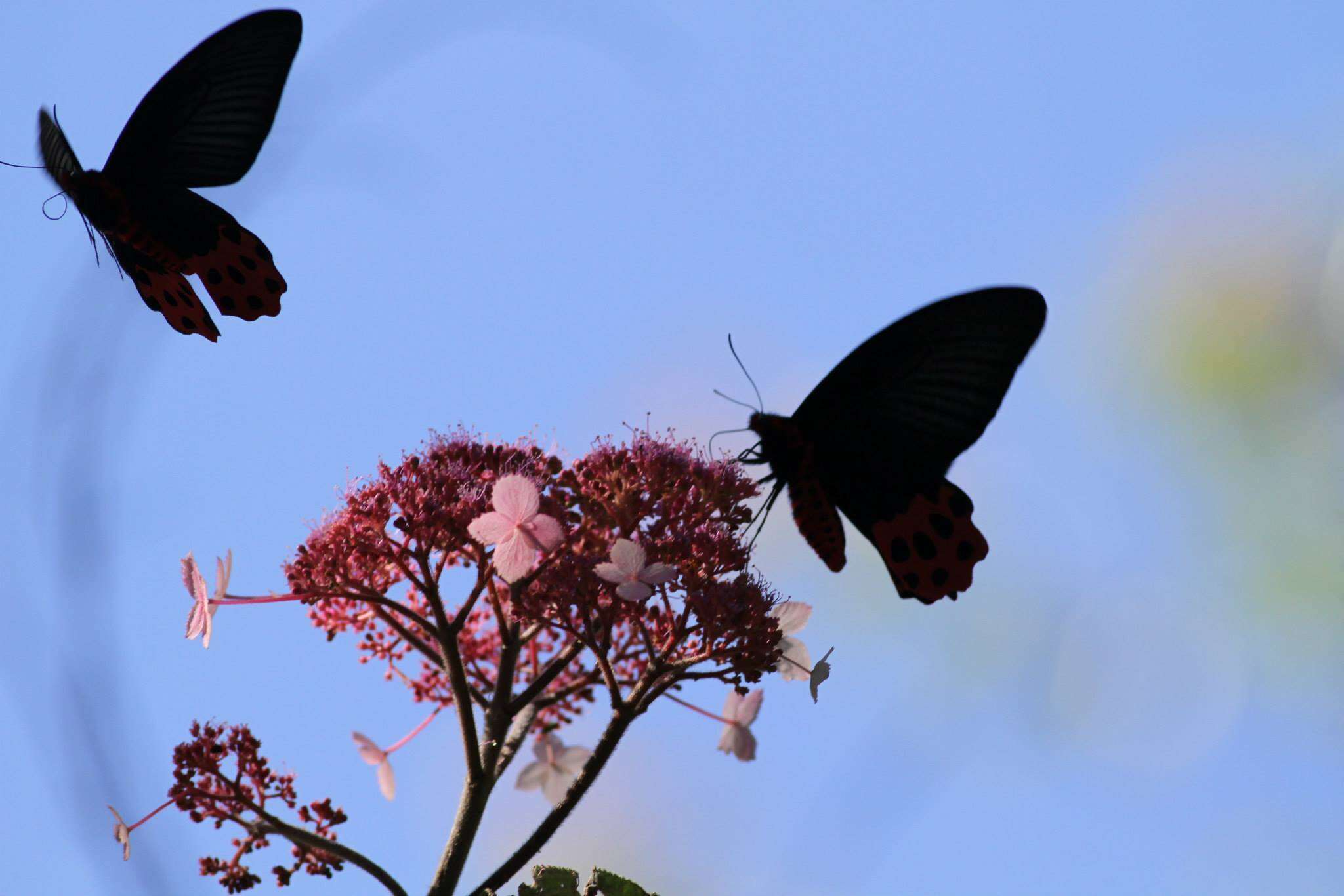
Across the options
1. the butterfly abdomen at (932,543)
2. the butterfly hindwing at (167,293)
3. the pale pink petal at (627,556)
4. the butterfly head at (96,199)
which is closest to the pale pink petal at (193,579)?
the butterfly hindwing at (167,293)

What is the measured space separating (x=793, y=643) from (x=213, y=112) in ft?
6.21

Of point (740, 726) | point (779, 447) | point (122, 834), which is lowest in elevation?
point (122, 834)

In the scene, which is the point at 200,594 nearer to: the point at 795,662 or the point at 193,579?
the point at 193,579

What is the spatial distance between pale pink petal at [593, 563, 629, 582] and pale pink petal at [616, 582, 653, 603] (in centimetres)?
2

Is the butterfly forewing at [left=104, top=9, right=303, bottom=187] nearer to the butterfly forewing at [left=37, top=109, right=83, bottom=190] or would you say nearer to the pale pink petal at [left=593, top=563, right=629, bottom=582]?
the butterfly forewing at [left=37, top=109, right=83, bottom=190]

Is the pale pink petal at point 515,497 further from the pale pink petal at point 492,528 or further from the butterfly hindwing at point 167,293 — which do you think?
the butterfly hindwing at point 167,293

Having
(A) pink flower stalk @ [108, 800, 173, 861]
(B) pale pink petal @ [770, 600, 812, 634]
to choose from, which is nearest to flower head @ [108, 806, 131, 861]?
(A) pink flower stalk @ [108, 800, 173, 861]

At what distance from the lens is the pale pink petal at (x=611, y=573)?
111 inches

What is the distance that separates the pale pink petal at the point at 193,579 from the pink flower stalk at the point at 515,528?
2.26ft

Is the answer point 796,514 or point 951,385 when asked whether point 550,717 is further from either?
point 951,385

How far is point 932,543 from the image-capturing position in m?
3.63

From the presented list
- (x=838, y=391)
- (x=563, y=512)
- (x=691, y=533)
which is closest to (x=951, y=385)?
(x=838, y=391)

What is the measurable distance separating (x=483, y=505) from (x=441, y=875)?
82cm

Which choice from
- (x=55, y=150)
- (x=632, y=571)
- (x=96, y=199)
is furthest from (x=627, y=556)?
(x=55, y=150)
